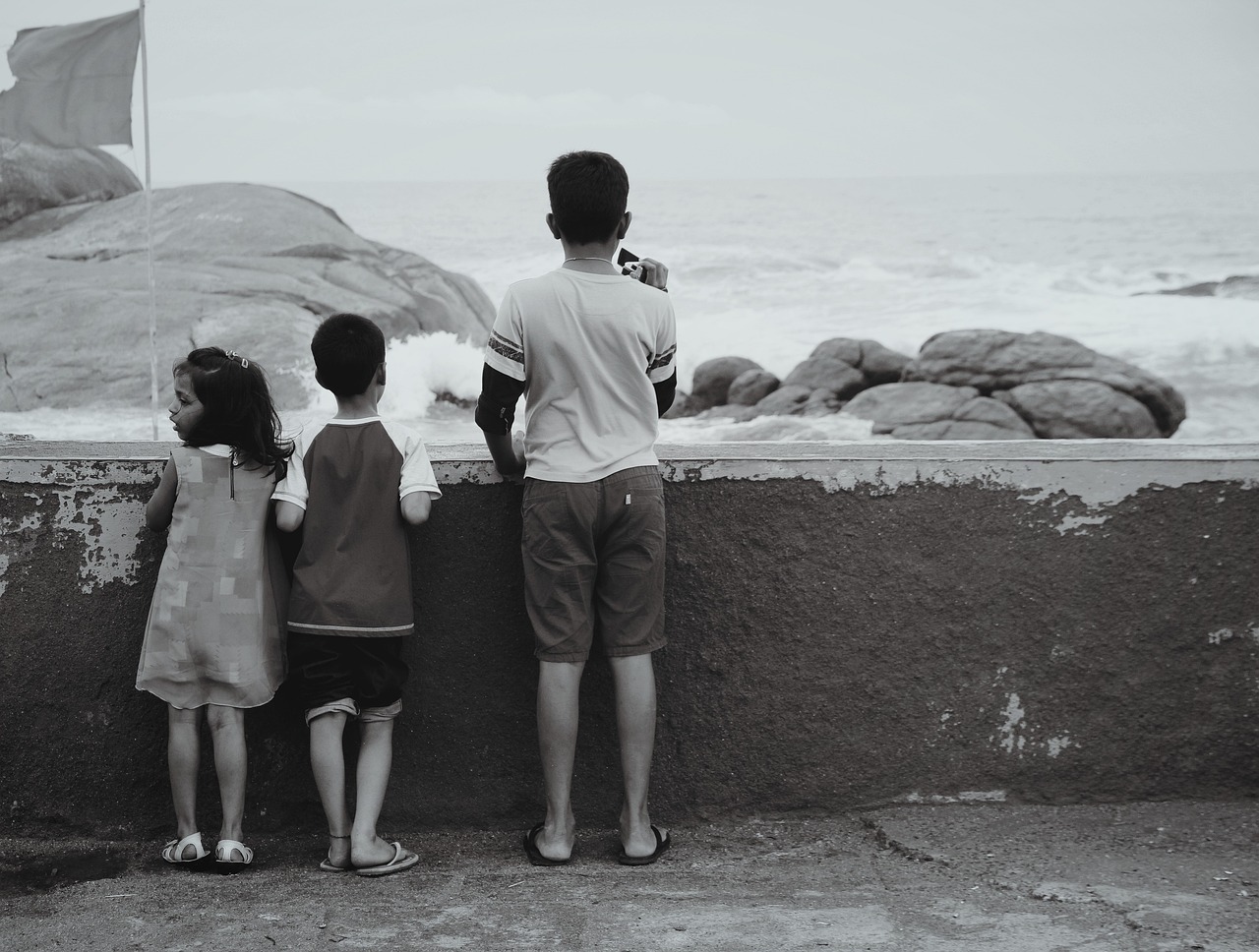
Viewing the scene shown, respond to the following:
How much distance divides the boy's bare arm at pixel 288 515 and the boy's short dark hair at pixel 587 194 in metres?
0.74

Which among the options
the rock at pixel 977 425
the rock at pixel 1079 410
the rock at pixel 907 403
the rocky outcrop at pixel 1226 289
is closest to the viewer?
the rock at pixel 977 425

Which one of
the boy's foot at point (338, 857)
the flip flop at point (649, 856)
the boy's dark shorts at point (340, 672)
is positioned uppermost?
the boy's dark shorts at point (340, 672)

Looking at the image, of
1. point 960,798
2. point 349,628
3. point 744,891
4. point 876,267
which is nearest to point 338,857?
point 349,628

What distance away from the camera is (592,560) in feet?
7.64

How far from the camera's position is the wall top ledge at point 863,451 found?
8.05 ft

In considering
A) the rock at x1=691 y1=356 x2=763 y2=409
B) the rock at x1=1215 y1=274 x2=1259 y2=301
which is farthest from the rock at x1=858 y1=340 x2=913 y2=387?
the rock at x1=1215 y1=274 x2=1259 y2=301

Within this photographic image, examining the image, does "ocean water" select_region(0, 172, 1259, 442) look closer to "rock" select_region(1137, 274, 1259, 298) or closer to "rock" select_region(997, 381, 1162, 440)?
"rock" select_region(1137, 274, 1259, 298)

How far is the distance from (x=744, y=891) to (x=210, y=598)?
1145 mm

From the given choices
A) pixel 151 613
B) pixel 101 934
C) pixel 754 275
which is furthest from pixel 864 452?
pixel 754 275

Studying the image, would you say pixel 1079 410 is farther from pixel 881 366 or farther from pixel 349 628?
pixel 349 628

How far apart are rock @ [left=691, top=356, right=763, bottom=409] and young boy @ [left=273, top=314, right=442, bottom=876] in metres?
16.5

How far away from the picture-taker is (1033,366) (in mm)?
15516

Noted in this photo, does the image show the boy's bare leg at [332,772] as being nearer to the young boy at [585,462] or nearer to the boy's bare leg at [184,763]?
the boy's bare leg at [184,763]

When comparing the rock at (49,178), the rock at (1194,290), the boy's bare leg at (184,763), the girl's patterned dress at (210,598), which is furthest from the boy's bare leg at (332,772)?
the rock at (1194,290)
